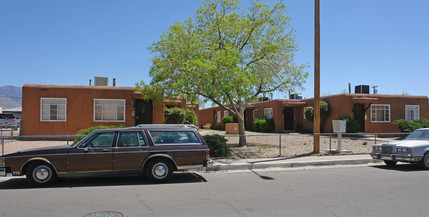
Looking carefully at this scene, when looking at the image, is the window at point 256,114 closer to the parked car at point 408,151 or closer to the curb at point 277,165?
the curb at point 277,165

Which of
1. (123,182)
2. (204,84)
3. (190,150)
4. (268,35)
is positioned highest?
(268,35)

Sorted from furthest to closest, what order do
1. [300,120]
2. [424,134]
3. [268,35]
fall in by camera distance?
[300,120] < [268,35] < [424,134]

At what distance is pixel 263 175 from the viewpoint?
9266 millimetres

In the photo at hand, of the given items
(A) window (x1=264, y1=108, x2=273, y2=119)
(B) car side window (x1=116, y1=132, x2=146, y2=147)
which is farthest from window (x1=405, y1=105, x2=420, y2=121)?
(B) car side window (x1=116, y1=132, x2=146, y2=147)

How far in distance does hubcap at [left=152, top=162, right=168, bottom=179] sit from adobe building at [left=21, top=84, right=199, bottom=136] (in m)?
10.7

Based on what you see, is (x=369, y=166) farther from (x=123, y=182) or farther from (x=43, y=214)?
(x=43, y=214)

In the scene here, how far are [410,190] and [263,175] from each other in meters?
3.80

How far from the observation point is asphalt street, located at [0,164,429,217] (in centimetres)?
541

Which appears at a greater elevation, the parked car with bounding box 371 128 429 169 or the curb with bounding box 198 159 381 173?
the parked car with bounding box 371 128 429 169

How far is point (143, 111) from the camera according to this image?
19.6 meters

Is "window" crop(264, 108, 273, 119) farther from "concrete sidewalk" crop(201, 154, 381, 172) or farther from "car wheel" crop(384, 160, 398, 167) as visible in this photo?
"car wheel" crop(384, 160, 398, 167)

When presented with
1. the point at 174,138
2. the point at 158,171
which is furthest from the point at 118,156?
the point at 174,138

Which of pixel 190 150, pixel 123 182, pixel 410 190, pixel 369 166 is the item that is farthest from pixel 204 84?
pixel 410 190

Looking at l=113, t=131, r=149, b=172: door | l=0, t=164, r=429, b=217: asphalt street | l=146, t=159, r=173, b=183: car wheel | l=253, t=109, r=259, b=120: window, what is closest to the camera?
l=0, t=164, r=429, b=217: asphalt street
